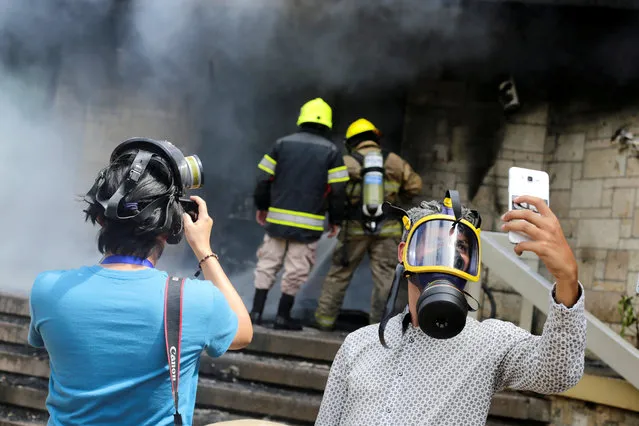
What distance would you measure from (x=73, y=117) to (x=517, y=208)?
7.71m

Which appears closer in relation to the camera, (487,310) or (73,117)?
(487,310)

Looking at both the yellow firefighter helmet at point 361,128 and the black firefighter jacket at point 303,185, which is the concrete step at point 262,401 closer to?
the black firefighter jacket at point 303,185

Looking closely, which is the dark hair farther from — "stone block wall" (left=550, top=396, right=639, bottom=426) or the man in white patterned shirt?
"stone block wall" (left=550, top=396, right=639, bottom=426)

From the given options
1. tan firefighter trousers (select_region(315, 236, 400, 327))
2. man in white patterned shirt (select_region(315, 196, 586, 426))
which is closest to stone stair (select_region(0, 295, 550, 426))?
tan firefighter trousers (select_region(315, 236, 400, 327))

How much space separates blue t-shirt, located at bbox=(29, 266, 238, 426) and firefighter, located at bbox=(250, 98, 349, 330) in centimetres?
389

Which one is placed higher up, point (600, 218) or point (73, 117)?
point (73, 117)

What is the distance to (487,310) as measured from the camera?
6957 mm

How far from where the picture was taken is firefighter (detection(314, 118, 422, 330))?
601 centimetres

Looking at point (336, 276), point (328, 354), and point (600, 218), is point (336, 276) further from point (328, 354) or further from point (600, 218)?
point (600, 218)

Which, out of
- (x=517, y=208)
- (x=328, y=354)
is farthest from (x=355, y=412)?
(x=328, y=354)

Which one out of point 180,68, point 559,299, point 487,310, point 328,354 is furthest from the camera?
point 180,68

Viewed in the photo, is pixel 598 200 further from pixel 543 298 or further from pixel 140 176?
pixel 140 176

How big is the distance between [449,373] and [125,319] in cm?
93

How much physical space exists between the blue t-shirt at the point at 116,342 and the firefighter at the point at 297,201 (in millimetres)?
3894
